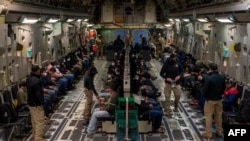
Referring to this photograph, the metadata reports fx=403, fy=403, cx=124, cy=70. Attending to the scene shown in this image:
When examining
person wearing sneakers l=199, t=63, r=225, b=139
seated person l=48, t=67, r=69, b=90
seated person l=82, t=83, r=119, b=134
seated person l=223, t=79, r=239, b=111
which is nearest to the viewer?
person wearing sneakers l=199, t=63, r=225, b=139

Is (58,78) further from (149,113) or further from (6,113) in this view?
(6,113)

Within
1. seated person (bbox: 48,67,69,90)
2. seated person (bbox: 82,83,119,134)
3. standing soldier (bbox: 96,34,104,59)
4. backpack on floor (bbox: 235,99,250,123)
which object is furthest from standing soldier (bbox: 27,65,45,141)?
standing soldier (bbox: 96,34,104,59)

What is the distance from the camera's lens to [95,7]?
103 feet

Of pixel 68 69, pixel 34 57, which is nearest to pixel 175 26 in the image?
pixel 68 69

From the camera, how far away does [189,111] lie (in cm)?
1261

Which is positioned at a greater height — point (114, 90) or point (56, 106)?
point (114, 90)

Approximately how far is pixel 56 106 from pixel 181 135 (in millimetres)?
4818

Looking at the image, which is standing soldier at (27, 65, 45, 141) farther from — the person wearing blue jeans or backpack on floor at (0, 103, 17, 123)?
the person wearing blue jeans

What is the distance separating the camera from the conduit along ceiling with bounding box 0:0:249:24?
1030 centimetres

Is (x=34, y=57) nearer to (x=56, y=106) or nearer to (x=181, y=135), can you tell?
(x=56, y=106)

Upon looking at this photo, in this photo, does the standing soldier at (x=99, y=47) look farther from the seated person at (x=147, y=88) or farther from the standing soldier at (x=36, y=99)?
the standing soldier at (x=36, y=99)

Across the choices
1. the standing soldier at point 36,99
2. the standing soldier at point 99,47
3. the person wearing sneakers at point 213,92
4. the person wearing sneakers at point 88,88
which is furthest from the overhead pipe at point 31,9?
the standing soldier at point 99,47

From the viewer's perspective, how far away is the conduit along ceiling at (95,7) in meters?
10.3

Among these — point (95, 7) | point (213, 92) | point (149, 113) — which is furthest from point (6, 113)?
point (95, 7)
